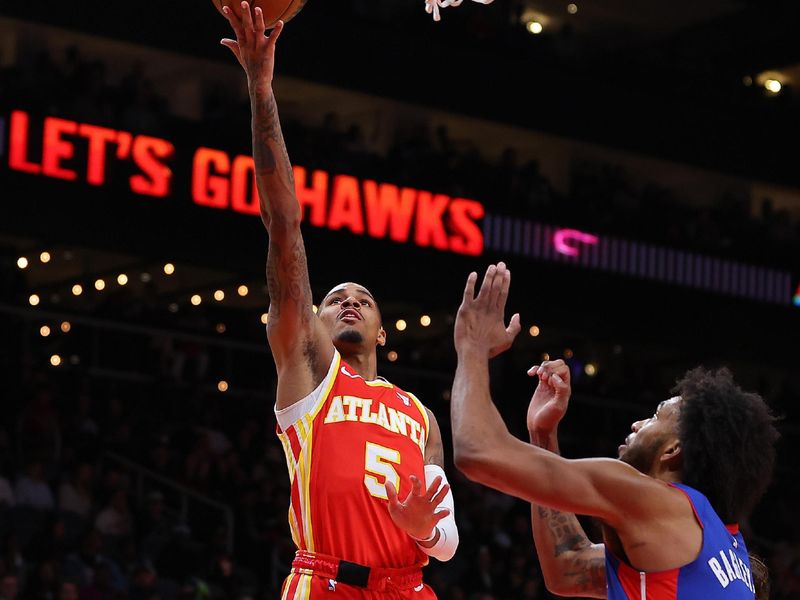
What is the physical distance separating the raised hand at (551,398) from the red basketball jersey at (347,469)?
0.94 metres

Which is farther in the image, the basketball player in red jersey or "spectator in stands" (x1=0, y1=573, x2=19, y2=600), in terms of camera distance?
"spectator in stands" (x1=0, y1=573, x2=19, y2=600)

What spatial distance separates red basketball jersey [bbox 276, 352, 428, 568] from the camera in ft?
18.7

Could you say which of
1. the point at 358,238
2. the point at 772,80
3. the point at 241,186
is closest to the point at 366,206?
the point at 358,238

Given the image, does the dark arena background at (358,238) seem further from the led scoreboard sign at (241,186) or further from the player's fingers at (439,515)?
the player's fingers at (439,515)

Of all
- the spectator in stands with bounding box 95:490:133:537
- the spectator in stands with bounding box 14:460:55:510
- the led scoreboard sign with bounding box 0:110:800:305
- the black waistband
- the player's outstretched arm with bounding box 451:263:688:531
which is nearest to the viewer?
the player's outstretched arm with bounding box 451:263:688:531

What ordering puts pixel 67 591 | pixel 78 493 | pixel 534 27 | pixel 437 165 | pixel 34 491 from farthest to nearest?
pixel 534 27 < pixel 437 165 < pixel 78 493 < pixel 34 491 < pixel 67 591

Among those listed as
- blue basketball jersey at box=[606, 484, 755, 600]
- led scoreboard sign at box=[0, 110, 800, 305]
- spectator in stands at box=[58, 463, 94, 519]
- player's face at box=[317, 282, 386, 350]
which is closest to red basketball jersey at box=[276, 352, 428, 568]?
player's face at box=[317, 282, 386, 350]

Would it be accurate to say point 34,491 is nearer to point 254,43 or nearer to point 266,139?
point 266,139

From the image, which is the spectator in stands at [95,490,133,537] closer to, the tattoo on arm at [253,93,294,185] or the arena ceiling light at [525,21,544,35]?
the tattoo on arm at [253,93,294,185]

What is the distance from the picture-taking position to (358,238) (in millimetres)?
18797

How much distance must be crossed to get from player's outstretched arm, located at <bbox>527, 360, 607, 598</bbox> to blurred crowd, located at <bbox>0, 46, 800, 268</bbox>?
12505 mm

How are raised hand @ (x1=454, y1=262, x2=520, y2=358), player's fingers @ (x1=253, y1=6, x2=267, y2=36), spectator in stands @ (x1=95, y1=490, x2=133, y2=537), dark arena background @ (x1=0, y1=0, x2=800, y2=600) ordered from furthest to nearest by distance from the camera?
1. dark arena background @ (x1=0, y1=0, x2=800, y2=600)
2. spectator in stands @ (x1=95, y1=490, x2=133, y2=537)
3. player's fingers @ (x1=253, y1=6, x2=267, y2=36)
4. raised hand @ (x1=454, y1=262, x2=520, y2=358)

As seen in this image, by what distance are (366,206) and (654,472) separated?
1415 centimetres

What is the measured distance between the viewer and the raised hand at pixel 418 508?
17.2 feet
